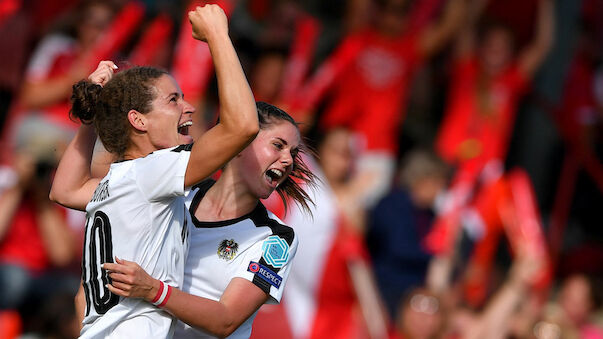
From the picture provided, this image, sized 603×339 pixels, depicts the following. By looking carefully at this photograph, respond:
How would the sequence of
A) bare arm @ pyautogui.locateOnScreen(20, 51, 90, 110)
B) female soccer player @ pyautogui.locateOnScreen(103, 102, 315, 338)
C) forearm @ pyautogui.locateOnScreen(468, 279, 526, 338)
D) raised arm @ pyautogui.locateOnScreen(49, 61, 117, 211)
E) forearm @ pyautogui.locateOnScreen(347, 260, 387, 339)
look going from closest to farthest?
female soccer player @ pyautogui.locateOnScreen(103, 102, 315, 338), raised arm @ pyautogui.locateOnScreen(49, 61, 117, 211), bare arm @ pyautogui.locateOnScreen(20, 51, 90, 110), forearm @ pyautogui.locateOnScreen(347, 260, 387, 339), forearm @ pyautogui.locateOnScreen(468, 279, 526, 338)

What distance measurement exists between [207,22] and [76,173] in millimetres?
774

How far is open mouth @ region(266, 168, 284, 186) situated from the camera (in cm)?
324

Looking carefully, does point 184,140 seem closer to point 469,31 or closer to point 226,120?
point 226,120

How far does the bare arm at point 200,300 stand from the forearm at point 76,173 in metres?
0.45

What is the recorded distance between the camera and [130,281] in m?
2.82

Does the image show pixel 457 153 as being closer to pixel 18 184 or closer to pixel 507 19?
pixel 507 19

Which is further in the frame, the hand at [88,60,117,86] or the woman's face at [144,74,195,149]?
the hand at [88,60,117,86]

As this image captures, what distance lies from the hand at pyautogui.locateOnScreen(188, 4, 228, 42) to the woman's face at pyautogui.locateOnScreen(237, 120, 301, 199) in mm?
480

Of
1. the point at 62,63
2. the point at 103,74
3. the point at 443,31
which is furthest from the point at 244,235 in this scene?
the point at 443,31

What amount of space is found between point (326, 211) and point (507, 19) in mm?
3034

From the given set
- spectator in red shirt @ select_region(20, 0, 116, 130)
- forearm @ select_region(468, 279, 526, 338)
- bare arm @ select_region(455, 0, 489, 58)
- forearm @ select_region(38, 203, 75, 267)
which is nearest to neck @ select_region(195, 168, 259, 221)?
forearm @ select_region(38, 203, 75, 267)

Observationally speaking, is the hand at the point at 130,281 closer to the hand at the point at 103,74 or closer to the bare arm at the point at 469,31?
the hand at the point at 103,74

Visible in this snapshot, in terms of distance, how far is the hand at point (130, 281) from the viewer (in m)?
2.82

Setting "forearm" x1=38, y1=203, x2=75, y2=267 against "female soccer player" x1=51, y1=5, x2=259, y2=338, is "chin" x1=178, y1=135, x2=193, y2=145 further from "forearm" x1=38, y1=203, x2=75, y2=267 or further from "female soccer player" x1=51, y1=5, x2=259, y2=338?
"forearm" x1=38, y1=203, x2=75, y2=267
